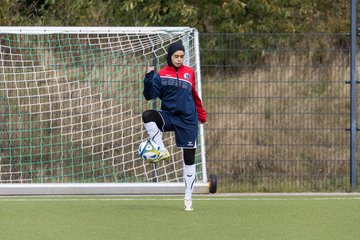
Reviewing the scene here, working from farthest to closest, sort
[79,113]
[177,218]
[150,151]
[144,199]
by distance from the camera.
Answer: [79,113]
[144,199]
[150,151]
[177,218]

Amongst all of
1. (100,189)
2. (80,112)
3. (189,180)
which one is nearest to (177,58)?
(189,180)

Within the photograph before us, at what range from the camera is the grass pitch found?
32.0 ft

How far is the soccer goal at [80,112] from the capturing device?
580 inches

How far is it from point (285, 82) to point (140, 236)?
5.86 metres

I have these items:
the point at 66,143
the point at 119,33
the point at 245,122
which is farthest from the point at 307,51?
the point at 66,143

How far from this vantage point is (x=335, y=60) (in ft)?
48.6

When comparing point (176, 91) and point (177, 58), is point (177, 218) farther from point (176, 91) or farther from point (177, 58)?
point (177, 58)

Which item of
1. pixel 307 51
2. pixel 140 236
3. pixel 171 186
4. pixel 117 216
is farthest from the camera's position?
pixel 307 51

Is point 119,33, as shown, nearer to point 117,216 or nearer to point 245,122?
point 245,122

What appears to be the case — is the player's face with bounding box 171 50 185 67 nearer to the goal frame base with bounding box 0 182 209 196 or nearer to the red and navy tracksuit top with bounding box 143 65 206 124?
the red and navy tracksuit top with bounding box 143 65 206 124

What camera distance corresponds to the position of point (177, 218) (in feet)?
35.8

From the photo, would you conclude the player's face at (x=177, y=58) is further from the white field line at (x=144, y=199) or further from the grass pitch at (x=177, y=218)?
the white field line at (x=144, y=199)

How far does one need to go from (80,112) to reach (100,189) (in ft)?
5.18

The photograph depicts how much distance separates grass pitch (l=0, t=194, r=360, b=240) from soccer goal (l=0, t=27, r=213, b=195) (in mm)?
1506
